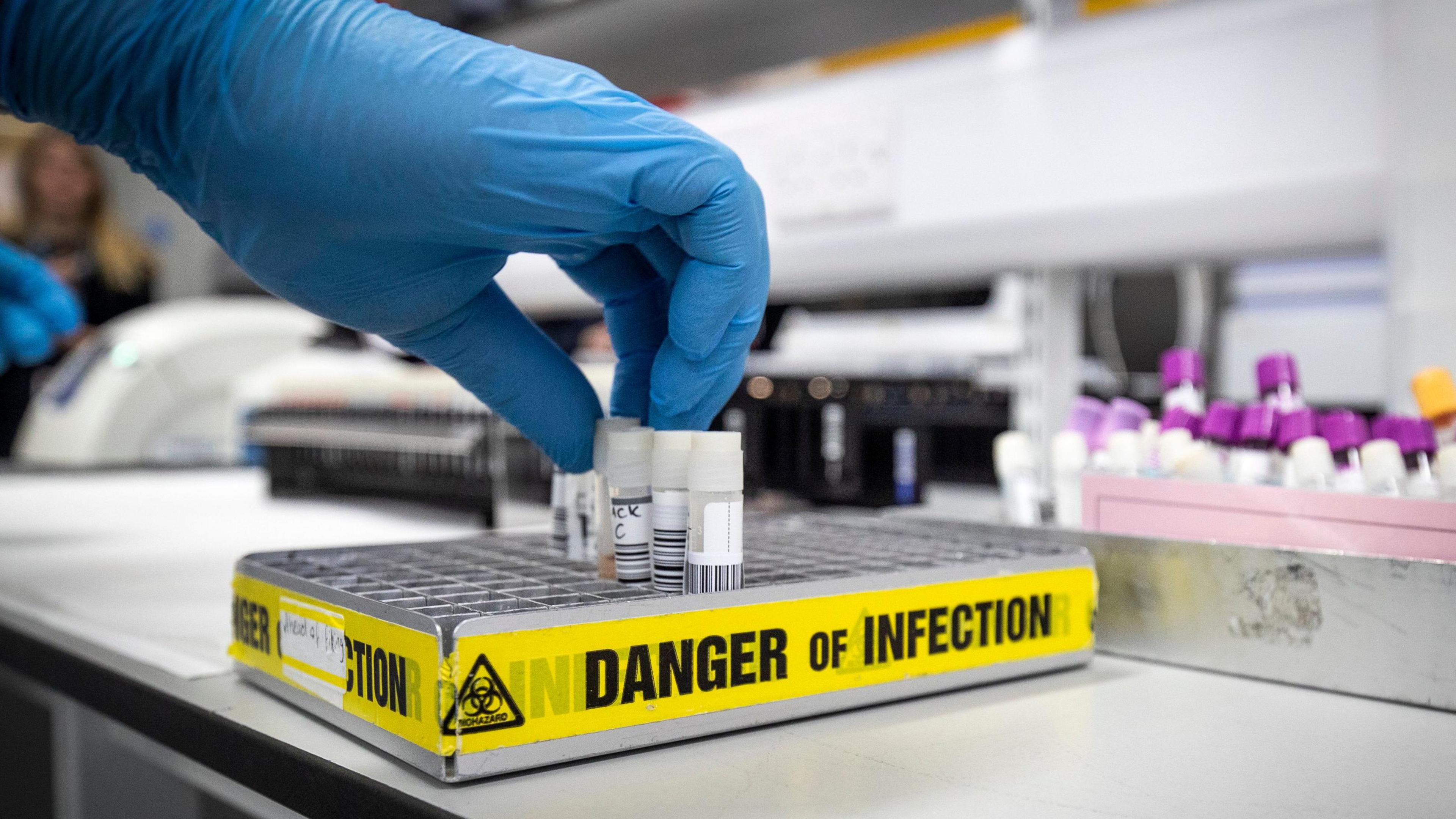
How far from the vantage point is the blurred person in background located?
138 inches

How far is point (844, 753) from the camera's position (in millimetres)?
639

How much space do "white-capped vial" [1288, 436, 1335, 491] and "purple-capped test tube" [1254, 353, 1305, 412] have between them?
12cm

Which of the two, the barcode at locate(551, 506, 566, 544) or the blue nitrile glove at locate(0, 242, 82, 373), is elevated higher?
the blue nitrile glove at locate(0, 242, 82, 373)

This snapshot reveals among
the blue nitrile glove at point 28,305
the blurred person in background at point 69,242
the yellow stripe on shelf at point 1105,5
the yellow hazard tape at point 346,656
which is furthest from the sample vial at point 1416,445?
the blurred person in background at point 69,242

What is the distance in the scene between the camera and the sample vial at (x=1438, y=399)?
87cm

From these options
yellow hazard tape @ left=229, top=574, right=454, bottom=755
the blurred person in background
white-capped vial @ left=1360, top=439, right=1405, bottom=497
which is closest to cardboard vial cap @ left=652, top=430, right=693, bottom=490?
yellow hazard tape @ left=229, top=574, right=454, bottom=755

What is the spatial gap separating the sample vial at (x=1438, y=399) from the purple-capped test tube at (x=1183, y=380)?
19 centimetres

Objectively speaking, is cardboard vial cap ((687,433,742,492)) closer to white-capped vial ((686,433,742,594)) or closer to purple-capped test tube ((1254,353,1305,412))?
white-capped vial ((686,433,742,594))

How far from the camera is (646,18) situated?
1952 millimetres

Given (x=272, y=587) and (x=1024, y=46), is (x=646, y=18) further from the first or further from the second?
(x=272, y=587)

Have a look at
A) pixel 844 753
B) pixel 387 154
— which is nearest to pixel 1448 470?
pixel 844 753

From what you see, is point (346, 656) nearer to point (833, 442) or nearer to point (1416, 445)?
point (1416, 445)

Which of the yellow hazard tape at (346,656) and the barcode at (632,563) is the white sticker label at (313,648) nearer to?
the yellow hazard tape at (346,656)

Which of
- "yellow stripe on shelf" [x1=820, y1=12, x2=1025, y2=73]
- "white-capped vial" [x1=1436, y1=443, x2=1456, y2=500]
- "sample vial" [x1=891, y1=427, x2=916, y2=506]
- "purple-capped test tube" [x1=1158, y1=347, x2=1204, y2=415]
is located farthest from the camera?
"yellow stripe on shelf" [x1=820, y1=12, x2=1025, y2=73]
